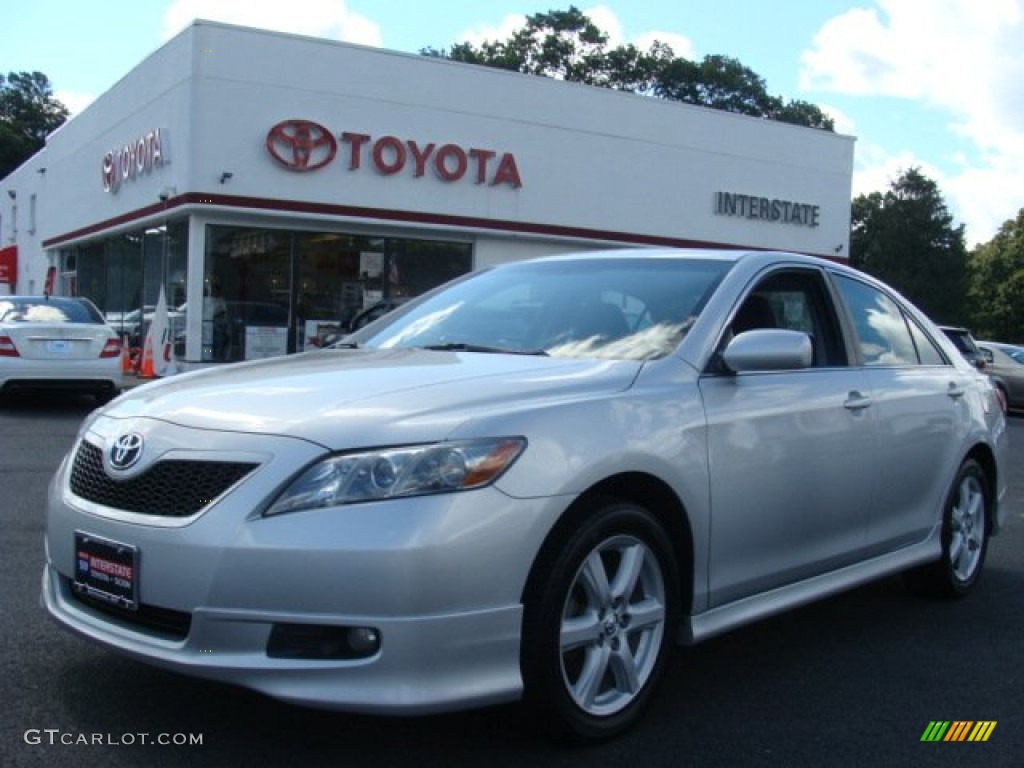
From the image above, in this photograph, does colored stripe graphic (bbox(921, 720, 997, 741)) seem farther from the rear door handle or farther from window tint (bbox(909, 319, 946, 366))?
window tint (bbox(909, 319, 946, 366))

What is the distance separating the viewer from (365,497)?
295cm

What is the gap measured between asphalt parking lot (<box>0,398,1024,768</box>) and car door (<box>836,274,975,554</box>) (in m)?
0.54

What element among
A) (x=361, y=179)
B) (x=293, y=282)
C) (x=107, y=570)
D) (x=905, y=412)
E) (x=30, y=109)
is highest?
(x=30, y=109)

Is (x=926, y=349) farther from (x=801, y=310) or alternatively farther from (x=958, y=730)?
(x=958, y=730)

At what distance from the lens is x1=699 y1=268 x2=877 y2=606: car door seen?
12.6 ft

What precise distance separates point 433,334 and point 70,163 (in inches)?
1056

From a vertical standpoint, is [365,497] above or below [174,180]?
below

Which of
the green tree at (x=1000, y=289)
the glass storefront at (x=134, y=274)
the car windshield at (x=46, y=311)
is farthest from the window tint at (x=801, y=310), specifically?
the green tree at (x=1000, y=289)

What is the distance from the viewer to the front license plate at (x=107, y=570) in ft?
10.2

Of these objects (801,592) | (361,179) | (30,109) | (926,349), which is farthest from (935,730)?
(30,109)

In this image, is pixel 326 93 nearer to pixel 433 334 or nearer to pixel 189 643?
pixel 433 334

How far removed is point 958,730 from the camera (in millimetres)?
3705

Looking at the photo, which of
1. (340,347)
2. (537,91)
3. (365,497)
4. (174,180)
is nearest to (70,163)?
(174,180)

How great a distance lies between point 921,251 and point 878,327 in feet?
211
